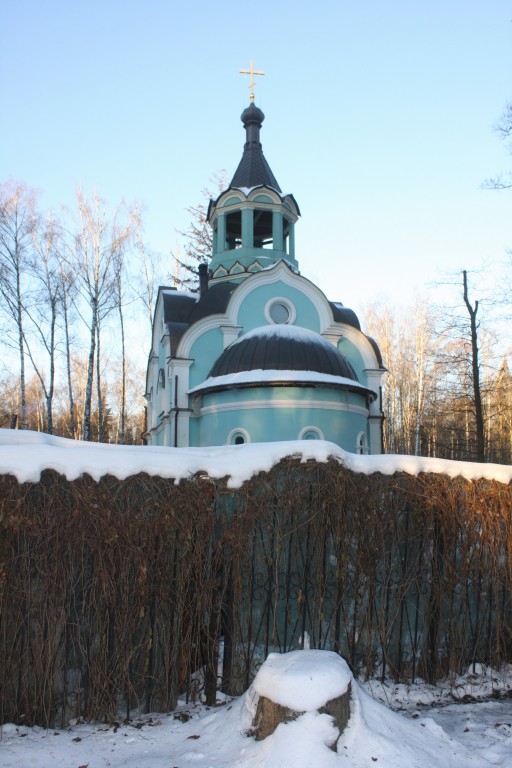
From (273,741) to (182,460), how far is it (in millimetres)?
1966

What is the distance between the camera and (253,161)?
2105cm

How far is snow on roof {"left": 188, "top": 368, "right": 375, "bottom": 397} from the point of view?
13.0m

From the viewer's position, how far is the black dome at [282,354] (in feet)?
44.5

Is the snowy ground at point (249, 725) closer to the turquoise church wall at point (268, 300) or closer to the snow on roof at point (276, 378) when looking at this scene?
the snow on roof at point (276, 378)

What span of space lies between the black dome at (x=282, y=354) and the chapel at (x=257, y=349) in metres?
→ 0.03

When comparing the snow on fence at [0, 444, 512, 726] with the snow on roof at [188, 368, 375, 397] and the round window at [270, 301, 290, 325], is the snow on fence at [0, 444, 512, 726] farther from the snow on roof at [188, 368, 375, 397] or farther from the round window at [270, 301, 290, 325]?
the round window at [270, 301, 290, 325]

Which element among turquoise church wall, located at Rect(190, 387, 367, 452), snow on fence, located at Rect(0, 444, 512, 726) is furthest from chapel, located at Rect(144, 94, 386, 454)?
snow on fence, located at Rect(0, 444, 512, 726)

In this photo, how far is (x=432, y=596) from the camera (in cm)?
541

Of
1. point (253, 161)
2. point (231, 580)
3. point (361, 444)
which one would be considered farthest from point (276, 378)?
point (253, 161)

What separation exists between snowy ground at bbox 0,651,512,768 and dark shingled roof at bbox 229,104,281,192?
17.2 m

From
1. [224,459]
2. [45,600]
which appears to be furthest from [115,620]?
[224,459]

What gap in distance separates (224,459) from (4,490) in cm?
157

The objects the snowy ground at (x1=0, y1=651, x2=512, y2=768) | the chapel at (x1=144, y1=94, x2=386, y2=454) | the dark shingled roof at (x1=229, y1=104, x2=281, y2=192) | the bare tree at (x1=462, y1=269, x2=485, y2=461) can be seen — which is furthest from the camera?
the dark shingled roof at (x1=229, y1=104, x2=281, y2=192)

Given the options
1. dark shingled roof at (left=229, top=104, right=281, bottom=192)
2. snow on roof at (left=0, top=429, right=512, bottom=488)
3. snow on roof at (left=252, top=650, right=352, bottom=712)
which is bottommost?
snow on roof at (left=252, top=650, right=352, bottom=712)
